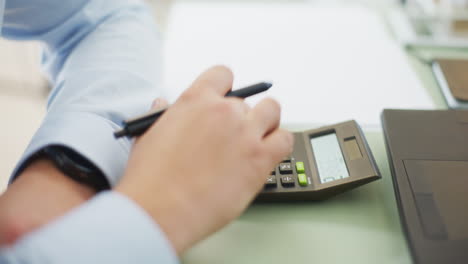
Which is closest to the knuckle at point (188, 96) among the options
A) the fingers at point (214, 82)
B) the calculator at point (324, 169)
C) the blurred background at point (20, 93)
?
the fingers at point (214, 82)

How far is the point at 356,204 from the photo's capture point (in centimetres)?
39

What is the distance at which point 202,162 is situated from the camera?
11.4 inches

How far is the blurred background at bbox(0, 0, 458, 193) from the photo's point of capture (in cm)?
81

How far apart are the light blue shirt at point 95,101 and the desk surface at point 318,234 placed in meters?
0.09

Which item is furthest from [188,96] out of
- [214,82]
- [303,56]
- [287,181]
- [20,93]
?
[20,93]

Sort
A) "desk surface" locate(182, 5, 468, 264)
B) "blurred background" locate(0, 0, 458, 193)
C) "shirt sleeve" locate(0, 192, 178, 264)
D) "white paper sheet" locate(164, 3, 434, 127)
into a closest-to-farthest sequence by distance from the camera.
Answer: "shirt sleeve" locate(0, 192, 178, 264)
"desk surface" locate(182, 5, 468, 264)
"white paper sheet" locate(164, 3, 434, 127)
"blurred background" locate(0, 0, 458, 193)

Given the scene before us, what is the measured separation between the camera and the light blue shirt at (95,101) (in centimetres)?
25

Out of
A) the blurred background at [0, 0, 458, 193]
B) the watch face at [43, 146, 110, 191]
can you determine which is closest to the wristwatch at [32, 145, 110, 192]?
the watch face at [43, 146, 110, 191]

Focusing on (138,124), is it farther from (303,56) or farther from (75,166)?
(303,56)

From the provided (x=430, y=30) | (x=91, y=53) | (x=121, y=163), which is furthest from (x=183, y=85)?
(x=430, y=30)

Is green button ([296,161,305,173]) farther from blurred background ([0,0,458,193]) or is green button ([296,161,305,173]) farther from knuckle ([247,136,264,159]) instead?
blurred background ([0,0,458,193])

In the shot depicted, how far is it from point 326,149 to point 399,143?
3.0 inches

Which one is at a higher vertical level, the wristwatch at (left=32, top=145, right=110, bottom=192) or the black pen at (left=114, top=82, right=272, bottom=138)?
the black pen at (left=114, top=82, right=272, bottom=138)

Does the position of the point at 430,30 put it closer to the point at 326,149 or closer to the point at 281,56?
the point at 281,56
